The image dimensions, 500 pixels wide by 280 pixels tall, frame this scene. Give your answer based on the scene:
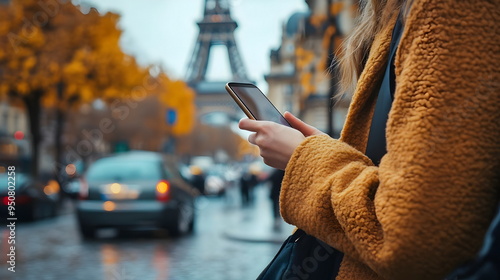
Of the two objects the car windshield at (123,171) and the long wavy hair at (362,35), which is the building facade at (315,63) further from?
the car windshield at (123,171)

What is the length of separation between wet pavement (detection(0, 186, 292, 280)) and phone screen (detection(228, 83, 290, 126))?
22.7ft

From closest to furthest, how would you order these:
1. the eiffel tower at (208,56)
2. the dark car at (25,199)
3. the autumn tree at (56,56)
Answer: the dark car at (25,199)
the autumn tree at (56,56)
the eiffel tower at (208,56)

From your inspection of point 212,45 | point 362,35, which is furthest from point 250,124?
point 212,45

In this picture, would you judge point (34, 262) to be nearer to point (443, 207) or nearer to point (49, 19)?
point (443, 207)

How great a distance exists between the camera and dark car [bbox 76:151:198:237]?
12734 mm

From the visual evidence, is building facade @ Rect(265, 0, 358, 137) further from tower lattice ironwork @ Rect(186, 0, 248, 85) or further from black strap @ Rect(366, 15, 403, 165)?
tower lattice ironwork @ Rect(186, 0, 248, 85)

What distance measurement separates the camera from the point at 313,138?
1528mm

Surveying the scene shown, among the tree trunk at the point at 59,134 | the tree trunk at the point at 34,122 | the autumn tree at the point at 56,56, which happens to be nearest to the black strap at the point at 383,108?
the autumn tree at the point at 56,56

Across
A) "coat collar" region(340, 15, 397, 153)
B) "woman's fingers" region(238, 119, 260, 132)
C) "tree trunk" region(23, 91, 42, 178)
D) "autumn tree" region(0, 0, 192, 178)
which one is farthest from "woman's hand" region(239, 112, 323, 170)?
"tree trunk" region(23, 91, 42, 178)

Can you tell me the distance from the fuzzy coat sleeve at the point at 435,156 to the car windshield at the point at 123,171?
11744mm

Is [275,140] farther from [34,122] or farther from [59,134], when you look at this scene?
[59,134]

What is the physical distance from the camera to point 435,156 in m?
1.20

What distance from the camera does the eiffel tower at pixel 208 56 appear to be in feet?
195

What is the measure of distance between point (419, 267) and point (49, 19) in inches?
974
